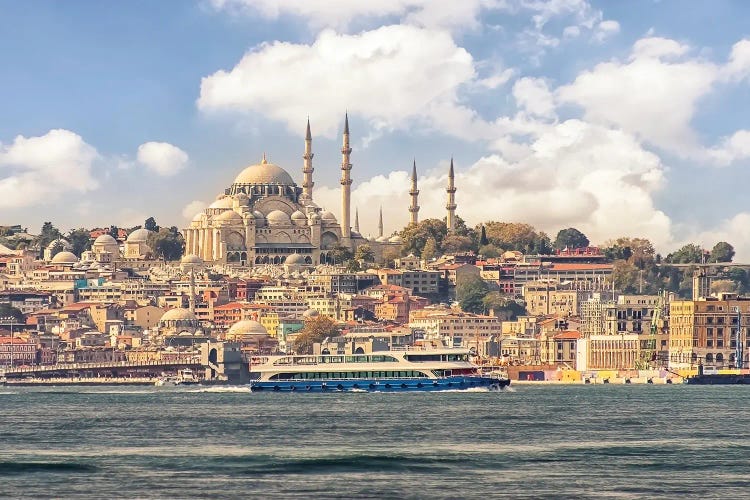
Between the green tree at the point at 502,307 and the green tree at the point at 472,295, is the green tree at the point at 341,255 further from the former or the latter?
the green tree at the point at 502,307

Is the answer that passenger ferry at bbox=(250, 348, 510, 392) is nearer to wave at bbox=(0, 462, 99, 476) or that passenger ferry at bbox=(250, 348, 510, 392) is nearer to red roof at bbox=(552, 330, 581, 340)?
wave at bbox=(0, 462, 99, 476)

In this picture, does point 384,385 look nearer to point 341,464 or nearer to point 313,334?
point 341,464

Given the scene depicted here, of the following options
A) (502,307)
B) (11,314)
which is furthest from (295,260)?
(11,314)

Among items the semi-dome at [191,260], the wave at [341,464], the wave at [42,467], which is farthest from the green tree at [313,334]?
the wave at [42,467]

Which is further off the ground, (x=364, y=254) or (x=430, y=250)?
(x=430, y=250)

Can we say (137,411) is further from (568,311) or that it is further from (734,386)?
(568,311)
